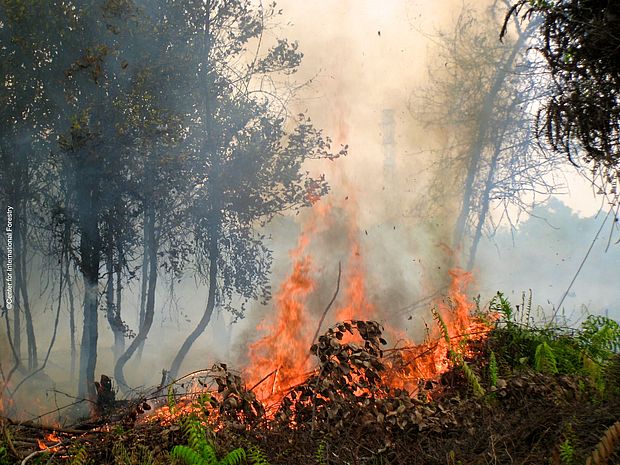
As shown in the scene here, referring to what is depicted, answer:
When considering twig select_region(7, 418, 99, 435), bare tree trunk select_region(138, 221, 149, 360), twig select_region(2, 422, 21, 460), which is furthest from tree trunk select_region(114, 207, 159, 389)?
twig select_region(2, 422, 21, 460)

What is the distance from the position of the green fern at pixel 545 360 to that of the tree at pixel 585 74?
1.93 m

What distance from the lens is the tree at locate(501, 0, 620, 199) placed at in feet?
17.9

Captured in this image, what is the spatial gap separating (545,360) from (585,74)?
3.19 m

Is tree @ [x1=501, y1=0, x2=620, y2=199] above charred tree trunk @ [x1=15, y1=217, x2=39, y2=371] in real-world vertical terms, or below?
below

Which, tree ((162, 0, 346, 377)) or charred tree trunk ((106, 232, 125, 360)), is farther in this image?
tree ((162, 0, 346, 377))

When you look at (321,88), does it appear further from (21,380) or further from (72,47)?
(21,380)

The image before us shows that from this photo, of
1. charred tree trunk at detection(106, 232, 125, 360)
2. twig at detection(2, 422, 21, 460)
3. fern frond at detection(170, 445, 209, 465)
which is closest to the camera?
fern frond at detection(170, 445, 209, 465)

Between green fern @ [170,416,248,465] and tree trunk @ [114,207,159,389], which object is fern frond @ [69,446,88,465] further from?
tree trunk @ [114,207,159,389]

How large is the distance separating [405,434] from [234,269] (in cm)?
808

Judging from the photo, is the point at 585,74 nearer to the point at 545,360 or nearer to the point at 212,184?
the point at 545,360

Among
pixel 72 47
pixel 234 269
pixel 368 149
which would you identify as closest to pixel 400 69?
pixel 368 149

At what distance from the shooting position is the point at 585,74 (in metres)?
5.77

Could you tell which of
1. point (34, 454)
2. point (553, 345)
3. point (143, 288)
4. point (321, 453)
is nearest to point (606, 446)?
point (321, 453)

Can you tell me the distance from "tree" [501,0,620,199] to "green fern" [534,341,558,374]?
6.34 feet
